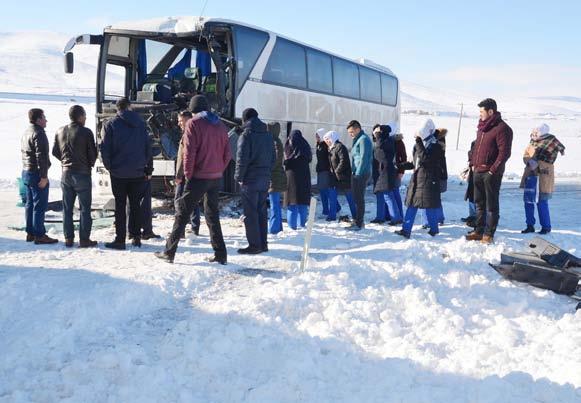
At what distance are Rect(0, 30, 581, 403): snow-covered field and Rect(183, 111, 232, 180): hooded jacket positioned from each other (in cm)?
113

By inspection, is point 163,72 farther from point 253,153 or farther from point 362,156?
point 253,153

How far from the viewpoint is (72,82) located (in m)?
→ 105

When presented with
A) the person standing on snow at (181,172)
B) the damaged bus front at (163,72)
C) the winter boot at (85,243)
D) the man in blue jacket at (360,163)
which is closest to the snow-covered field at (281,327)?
the winter boot at (85,243)

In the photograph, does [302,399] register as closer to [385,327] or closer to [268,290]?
[385,327]

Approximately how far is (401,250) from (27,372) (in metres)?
5.10

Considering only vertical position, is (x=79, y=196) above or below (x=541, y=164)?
below

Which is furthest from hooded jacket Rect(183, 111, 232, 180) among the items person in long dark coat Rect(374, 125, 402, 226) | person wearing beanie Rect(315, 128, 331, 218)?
person wearing beanie Rect(315, 128, 331, 218)

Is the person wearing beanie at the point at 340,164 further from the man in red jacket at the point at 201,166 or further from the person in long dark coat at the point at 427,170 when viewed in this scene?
the man in red jacket at the point at 201,166

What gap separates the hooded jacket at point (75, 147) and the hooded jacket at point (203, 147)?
1570 mm

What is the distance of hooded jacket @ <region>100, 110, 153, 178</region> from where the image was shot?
273 inches

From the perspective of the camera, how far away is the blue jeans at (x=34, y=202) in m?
7.10

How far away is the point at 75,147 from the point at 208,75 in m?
4.86

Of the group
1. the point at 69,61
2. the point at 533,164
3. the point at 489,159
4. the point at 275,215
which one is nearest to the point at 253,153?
the point at 275,215

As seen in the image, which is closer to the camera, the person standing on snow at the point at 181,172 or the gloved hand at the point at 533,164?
the person standing on snow at the point at 181,172
